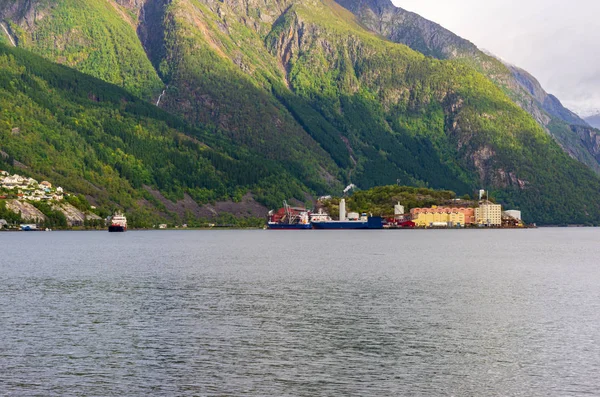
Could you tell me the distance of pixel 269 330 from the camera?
7712 cm

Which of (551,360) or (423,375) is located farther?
(551,360)

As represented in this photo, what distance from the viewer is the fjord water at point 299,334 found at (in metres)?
57.5

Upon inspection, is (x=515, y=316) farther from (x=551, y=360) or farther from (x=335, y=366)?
(x=335, y=366)

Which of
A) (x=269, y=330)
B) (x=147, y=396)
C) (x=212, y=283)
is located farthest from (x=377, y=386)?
(x=212, y=283)

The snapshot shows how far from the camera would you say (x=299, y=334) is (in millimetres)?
75000

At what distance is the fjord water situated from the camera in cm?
5747

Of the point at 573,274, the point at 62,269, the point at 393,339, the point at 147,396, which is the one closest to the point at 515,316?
the point at 393,339

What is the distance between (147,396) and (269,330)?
24225mm

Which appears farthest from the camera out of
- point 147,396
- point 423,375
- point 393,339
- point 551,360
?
point 393,339

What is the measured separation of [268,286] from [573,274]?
56487mm

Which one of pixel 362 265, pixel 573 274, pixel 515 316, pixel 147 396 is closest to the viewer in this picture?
pixel 147 396

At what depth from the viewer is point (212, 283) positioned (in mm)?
121000

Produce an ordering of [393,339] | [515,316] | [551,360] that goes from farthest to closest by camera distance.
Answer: [515,316]
[393,339]
[551,360]

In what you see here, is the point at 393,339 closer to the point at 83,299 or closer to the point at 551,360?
the point at 551,360
